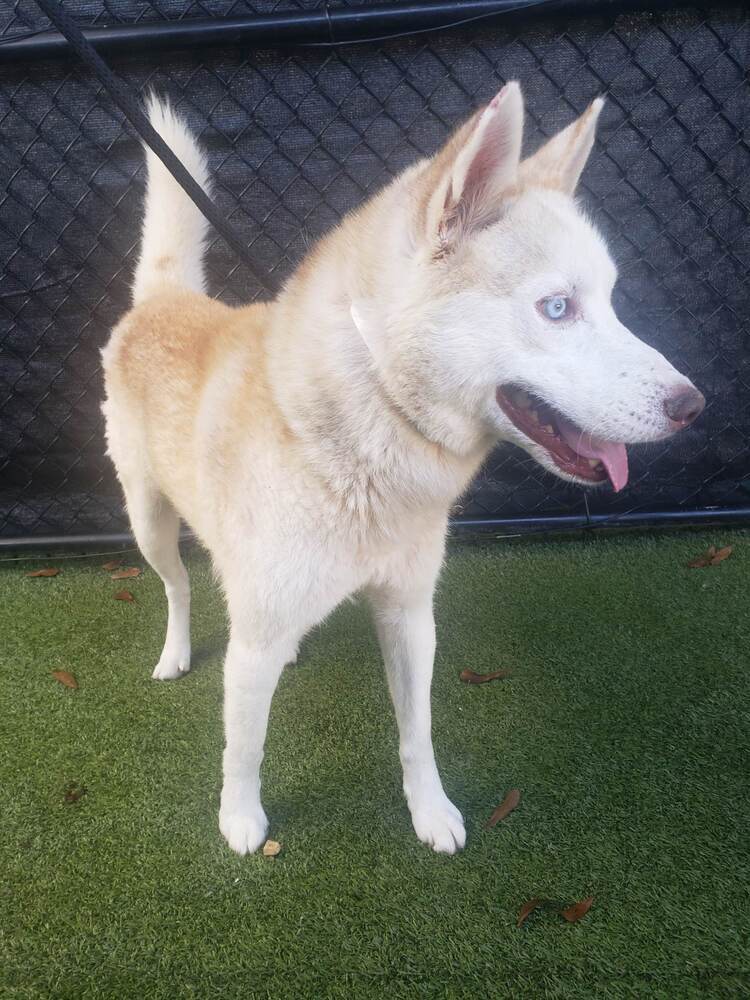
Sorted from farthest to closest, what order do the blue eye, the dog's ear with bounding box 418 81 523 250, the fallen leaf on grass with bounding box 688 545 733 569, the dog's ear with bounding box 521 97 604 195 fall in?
1. the fallen leaf on grass with bounding box 688 545 733 569
2. the dog's ear with bounding box 521 97 604 195
3. the blue eye
4. the dog's ear with bounding box 418 81 523 250

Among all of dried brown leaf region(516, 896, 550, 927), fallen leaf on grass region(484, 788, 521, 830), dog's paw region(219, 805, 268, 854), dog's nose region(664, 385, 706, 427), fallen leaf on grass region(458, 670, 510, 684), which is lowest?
dog's paw region(219, 805, 268, 854)

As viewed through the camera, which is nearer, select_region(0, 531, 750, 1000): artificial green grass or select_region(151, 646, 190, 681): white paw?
select_region(0, 531, 750, 1000): artificial green grass

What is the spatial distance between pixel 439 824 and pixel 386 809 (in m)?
0.15

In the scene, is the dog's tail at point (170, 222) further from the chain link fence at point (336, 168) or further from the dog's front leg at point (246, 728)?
the dog's front leg at point (246, 728)

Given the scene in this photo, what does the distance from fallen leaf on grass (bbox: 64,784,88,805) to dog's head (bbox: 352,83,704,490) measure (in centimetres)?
126

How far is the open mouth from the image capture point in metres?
1.18

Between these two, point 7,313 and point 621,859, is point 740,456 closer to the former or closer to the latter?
point 621,859

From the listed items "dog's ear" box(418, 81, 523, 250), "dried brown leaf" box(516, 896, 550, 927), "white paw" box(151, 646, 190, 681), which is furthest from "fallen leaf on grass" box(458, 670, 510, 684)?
"dog's ear" box(418, 81, 523, 250)

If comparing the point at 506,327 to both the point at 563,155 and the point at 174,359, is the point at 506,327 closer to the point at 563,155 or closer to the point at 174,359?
the point at 563,155

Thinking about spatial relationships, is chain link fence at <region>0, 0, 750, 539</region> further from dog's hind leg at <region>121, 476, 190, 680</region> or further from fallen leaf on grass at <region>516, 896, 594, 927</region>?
fallen leaf on grass at <region>516, 896, 594, 927</region>

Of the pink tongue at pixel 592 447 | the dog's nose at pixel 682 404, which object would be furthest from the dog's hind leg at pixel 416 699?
the dog's nose at pixel 682 404

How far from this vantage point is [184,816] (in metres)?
1.64

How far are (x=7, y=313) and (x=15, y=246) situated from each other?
0.25 m

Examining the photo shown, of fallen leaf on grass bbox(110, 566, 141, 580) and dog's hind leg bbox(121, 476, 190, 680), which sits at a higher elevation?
dog's hind leg bbox(121, 476, 190, 680)
